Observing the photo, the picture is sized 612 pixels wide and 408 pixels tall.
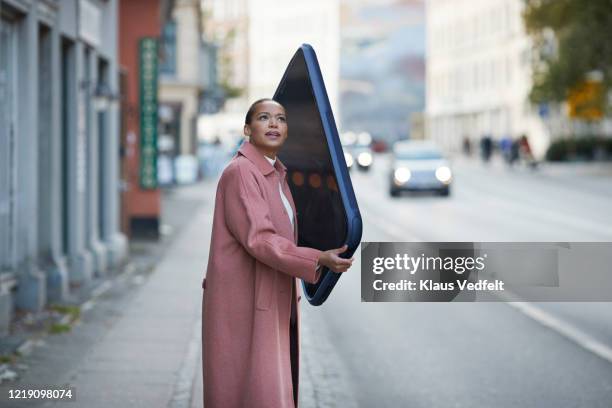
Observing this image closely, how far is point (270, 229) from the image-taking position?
5012mm

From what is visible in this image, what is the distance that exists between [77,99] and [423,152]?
2418cm

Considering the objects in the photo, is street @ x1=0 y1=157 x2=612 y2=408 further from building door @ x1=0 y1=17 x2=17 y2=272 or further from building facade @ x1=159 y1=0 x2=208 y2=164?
building facade @ x1=159 y1=0 x2=208 y2=164

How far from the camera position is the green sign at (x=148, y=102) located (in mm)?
21375

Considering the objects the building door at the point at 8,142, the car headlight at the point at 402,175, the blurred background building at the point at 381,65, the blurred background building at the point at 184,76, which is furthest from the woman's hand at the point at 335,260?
the blurred background building at the point at 184,76

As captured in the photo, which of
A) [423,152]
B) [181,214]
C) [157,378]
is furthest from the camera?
[423,152]

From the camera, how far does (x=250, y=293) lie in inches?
205

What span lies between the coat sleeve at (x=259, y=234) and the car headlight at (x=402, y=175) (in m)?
31.8

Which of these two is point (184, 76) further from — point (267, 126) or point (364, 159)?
point (267, 126)

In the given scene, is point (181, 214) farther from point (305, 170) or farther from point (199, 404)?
point (305, 170)

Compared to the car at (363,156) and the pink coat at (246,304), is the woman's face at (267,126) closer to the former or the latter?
the pink coat at (246,304)

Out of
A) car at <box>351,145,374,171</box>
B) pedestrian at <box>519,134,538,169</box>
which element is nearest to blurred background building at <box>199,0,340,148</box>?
car at <box>351,145,374,171</box>

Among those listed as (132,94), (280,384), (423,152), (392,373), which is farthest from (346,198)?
(423,152)

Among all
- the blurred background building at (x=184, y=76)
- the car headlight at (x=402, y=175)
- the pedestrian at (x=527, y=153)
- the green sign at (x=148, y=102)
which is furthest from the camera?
the pedestrian at (x=527, y=153)

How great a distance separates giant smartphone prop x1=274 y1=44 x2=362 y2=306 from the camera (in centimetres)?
497
